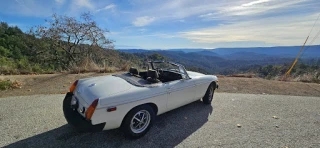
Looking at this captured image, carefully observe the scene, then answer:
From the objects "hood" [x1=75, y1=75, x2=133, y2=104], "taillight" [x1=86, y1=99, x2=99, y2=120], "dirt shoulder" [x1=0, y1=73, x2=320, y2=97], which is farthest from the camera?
"dirt shoulder" [x1=0, y1=73, x2=320, y2=97]

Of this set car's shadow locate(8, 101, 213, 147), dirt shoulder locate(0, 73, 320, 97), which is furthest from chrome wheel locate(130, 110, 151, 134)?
dirt shoulder locate(0, 73, 320, 97)

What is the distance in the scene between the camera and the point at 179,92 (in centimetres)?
351

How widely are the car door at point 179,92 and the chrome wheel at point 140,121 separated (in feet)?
1.82

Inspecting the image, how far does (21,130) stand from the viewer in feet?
9.77

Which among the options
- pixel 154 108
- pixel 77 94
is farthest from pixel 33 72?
pixel 154 108

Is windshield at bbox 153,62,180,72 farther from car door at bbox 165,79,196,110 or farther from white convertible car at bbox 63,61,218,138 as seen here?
car door at bbox 165,79,196,110

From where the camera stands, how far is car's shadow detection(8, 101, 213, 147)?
2.67 meters

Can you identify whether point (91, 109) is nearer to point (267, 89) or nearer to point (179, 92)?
point (179, 92)

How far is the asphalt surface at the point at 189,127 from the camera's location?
2787mm

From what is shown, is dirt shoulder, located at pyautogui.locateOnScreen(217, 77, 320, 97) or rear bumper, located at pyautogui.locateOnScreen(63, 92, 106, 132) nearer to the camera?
rear bumper, located at pyautogui.locateOnScreen(63, 92, 106, 132)

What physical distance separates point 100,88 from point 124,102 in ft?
1.65

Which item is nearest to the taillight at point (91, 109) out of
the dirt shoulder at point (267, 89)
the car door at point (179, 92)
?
the car door at point (179, 92)

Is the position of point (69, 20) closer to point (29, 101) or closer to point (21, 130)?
point (29, 101)

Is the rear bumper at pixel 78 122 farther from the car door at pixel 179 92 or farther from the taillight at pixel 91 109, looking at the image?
the car door at pixel 179 92
